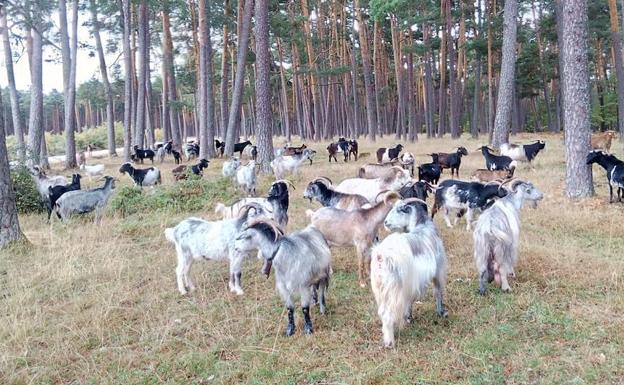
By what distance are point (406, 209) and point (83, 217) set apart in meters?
7.94

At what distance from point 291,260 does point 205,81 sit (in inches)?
686

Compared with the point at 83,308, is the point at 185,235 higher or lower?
higher

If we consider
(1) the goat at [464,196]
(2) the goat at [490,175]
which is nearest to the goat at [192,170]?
(2) the goat at [490,175]

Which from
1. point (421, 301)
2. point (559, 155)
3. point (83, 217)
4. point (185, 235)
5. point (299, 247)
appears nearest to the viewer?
point (299, 247)

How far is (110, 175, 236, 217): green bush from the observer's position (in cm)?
1117

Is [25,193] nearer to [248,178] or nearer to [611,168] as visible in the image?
[248,178]

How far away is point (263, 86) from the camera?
14969 mm

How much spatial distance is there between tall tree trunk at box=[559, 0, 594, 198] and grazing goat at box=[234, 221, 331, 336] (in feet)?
24.6

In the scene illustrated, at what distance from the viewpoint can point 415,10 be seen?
26.7 m

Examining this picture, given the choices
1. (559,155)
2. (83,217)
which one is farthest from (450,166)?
(83,217)

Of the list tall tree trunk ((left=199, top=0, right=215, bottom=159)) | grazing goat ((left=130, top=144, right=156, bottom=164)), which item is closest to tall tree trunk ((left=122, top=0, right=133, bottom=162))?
grazing goat ((left=130, top=144, right=156, bottom=164))

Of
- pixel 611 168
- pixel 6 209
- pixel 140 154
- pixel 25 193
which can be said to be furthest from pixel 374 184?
pixel 140 154

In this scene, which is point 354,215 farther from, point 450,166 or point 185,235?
point 450,166

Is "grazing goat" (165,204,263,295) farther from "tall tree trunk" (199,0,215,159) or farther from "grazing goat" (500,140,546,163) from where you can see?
"tall tree trunk" (199,0,215,159)
